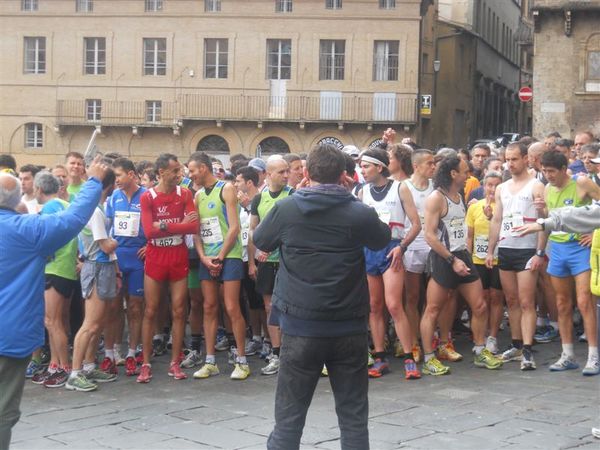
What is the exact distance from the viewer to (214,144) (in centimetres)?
5072

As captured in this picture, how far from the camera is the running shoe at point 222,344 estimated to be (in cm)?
1209

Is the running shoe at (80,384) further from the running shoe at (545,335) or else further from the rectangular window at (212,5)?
the rectangular window at (212,5)

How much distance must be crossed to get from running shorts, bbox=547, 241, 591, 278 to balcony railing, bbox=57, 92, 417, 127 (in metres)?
39.0

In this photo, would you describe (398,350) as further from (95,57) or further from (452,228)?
(95,57)

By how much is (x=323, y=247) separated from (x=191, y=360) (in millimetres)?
5008

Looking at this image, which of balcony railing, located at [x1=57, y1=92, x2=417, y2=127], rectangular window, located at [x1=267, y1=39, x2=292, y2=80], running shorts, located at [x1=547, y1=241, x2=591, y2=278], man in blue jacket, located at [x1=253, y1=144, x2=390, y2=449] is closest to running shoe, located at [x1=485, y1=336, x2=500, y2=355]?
running shorts, located at [x1=547, y1=241, x2=591, y2=278]

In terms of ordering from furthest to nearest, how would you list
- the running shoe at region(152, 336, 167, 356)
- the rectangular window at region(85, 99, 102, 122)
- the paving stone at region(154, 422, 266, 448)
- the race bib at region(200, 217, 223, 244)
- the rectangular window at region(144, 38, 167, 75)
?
the rectangular window at region(85, 99, 102, 122) → the rectangular window at region(144, 38, 167, 75) → the running shoe at region(152, 336, 167, 356) → the race bib at region(200, 217, 223, 244) → the paving stone at region(154, 422, 266, 448)

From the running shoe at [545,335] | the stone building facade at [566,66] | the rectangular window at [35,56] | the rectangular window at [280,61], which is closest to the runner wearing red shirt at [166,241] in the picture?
the running shoe at [545,335]

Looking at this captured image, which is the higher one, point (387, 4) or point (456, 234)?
Result: point (387, 4)

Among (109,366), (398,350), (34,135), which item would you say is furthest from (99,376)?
(34,135)

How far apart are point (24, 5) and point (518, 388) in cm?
4633

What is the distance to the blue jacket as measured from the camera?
654 centimetres

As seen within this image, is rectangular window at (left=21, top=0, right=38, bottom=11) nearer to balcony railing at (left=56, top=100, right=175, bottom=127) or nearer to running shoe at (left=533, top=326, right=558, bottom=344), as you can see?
balcony railing at (left=56, top=100, right=175, bottom=127)

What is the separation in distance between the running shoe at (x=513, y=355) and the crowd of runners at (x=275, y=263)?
0.04 feet
